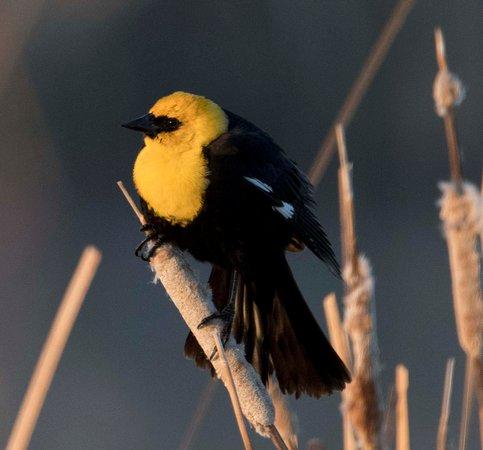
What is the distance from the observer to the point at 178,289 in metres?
1.72

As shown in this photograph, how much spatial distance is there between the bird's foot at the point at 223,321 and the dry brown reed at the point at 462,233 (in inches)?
12.6

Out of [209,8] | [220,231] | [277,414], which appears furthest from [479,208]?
[209,8]

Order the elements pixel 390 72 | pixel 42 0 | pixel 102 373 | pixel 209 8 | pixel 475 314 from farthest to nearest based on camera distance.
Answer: pixel 209 8 < pixel 390 72 < pixel 102 373 < pixel 42 0 < pixel 475 314

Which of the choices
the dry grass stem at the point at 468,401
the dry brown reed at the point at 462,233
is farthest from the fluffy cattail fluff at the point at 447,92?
the dry grass stem at the point at 468,401

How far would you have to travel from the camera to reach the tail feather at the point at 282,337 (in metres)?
2.01

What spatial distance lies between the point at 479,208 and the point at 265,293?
2.12 feet

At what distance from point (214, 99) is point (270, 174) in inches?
149

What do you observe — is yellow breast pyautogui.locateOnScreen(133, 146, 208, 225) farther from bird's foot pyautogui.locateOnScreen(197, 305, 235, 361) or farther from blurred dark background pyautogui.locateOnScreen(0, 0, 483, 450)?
blurred dark background pyautogui.locateOnScreen(0, 0, 483, 450)

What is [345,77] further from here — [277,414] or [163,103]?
[277,414]

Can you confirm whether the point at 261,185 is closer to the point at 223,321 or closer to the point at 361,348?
the point at 223,321

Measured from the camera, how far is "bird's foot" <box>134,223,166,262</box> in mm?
2107

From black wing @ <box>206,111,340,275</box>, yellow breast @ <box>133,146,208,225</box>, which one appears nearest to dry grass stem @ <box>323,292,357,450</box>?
black wing @ <box>206,111,340,275</box>

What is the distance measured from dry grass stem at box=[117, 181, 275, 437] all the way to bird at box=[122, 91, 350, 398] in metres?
0.22

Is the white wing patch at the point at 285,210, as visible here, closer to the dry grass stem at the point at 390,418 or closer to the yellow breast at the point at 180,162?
the yellow breast at the point at 180,162
